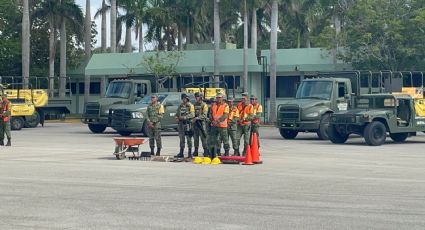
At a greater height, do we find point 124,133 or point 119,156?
point 124,133

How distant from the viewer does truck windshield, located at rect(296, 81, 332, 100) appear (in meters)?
33.2

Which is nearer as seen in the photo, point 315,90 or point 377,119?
point 377,119

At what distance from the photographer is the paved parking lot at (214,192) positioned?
39.8ft

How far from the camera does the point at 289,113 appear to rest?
1310 inches

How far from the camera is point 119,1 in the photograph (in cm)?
6406

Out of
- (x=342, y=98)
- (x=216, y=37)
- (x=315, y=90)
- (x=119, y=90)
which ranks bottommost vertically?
(x=342, y=98)

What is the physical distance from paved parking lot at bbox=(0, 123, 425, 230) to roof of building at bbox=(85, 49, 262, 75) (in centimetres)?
3396

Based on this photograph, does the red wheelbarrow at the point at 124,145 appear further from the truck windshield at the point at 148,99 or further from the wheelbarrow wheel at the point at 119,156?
the truck windshield at the point at 148,99

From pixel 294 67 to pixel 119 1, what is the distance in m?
14.1

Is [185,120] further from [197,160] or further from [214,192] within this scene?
Answer: [214,192]

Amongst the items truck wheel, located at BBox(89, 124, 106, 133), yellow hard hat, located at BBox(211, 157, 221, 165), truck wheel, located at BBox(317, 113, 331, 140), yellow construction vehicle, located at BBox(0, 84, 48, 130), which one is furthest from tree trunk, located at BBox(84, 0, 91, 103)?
yellow hard hat, located at BBox(211, 157, 221, 165)

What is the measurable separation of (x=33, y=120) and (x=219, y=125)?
22074mm

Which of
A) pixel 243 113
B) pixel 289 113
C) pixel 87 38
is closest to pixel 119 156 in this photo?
pixel 243 113

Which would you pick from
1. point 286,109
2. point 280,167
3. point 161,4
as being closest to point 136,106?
point 286,109
